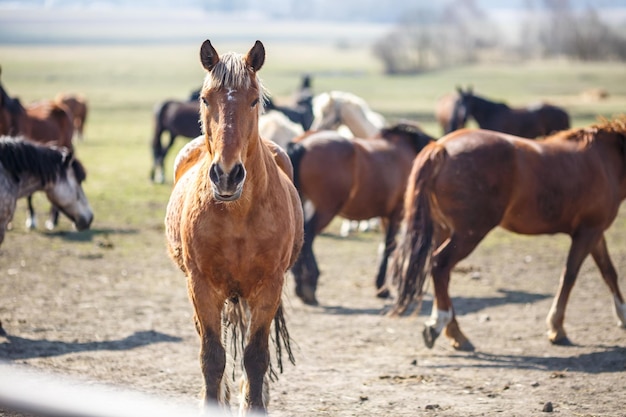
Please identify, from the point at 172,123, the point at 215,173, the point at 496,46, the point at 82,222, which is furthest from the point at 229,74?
the point at 496,46

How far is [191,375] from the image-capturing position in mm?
6133

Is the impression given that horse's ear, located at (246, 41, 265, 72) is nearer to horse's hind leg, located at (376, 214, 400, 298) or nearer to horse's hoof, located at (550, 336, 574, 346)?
horse's hoof, located at (550, 336, 574, 346)

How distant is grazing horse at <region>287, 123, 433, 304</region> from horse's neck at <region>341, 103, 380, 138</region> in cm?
238

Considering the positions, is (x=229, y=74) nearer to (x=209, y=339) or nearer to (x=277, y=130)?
(x=209, y=339)

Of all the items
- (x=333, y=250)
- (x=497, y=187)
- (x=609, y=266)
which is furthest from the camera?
(x=333, y=250)

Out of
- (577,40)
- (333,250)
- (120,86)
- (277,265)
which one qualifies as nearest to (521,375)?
(277,265)

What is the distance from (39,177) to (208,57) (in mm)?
4483

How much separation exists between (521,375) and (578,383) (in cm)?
42

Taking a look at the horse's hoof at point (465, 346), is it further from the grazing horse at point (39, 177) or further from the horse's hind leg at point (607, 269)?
the grazing horse at point (39, 177)

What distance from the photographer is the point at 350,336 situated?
7504 millimetres

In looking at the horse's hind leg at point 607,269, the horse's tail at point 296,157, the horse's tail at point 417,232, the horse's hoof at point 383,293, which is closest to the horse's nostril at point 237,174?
the horse's tail at point 417,232

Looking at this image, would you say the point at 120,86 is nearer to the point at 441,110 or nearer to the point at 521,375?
the point at 441,110

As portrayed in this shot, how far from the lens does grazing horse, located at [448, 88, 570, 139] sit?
18438mm

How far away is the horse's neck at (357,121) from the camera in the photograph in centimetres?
1229
